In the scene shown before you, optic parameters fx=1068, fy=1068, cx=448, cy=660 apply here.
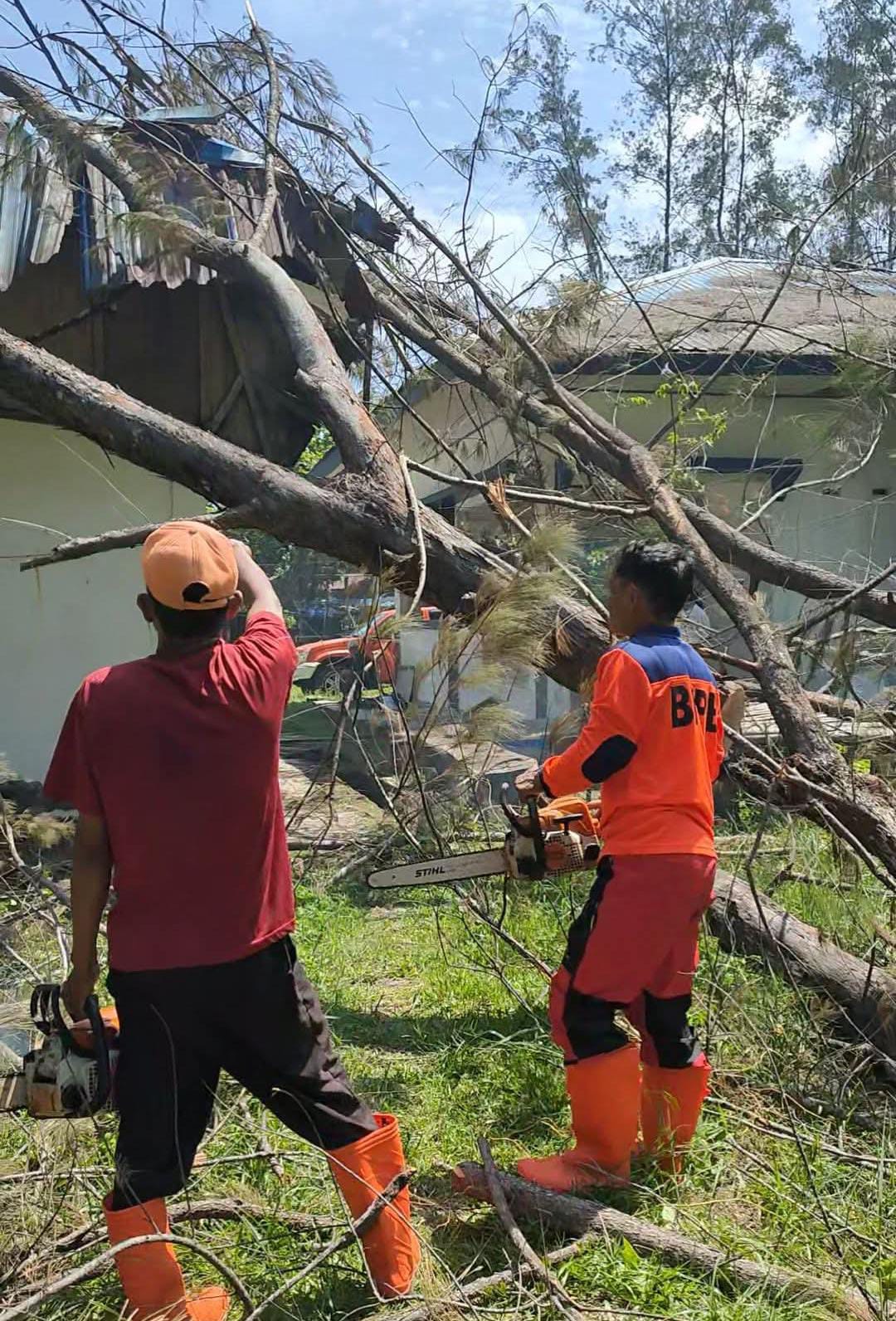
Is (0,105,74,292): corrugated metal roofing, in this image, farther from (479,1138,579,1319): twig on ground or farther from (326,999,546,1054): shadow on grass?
(479,1138,579,1319): twig on ground

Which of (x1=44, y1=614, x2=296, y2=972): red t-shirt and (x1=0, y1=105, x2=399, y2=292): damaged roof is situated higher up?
(x1=0, y1=105, x2=399, y2=292): damaged roof

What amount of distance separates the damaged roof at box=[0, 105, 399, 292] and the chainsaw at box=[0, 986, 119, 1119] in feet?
10.7

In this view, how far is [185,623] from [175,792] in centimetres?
33

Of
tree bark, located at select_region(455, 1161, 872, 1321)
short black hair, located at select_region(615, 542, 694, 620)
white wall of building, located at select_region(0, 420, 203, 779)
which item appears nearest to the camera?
tree bark, located at select_region(455, 1161, 872, 1321)

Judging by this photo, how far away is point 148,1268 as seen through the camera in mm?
1962

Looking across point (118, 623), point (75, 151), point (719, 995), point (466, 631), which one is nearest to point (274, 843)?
point (466, 631)

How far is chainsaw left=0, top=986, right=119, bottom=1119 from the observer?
6.64ft

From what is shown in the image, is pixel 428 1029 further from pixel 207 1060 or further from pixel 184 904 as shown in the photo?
pixel 184 904

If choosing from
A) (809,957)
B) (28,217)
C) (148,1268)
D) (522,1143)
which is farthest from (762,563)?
(28,217)

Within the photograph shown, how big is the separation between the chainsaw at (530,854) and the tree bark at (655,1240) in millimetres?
749

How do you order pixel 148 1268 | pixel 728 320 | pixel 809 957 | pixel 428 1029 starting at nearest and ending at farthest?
1. pixel 148 1268
2. pixel 809 957
3. pixel 428 1029
4. pixel 728 320

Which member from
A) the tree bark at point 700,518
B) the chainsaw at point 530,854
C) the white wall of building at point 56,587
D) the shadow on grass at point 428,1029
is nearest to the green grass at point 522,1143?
the shadow on grass at point 428,1029

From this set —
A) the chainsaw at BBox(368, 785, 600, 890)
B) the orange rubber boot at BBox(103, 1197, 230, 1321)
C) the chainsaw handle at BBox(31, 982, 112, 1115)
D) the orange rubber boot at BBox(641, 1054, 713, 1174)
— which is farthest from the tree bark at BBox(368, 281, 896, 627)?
the orange rubber boot at BBox(103, 1197, 230, 1321)

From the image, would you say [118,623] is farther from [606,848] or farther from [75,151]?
[606,848]
